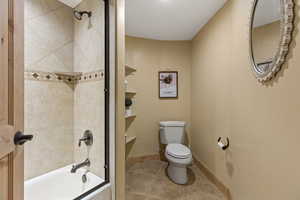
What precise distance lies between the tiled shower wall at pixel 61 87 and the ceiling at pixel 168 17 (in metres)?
0.67

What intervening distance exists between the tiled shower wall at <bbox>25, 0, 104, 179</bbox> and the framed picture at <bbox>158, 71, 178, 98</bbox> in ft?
5.14

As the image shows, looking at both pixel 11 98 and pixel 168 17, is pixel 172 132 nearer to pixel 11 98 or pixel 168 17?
pixel 168 17

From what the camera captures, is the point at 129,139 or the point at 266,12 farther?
the point at 129,139

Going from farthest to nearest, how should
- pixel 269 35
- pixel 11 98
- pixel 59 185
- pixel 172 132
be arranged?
pixel 172 132
pixel 59 185
pixel 269 35
pixel 11 98

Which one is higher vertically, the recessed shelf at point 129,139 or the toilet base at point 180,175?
the recessed shelf at point 129,139

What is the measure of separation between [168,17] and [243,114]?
1.62 m

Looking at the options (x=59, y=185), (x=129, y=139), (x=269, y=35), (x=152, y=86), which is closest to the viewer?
(x=269, y=35)

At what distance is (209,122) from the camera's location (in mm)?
2271

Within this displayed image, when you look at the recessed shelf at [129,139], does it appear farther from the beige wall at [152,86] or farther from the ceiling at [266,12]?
the ceiling at [266,12]

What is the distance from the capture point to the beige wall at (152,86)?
285 centimetres

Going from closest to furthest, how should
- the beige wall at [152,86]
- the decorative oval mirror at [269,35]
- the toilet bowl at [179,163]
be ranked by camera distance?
the decorative oval mirror at [269,35] < the toilet bowl at [179,163] < the beige wall at [152,86]

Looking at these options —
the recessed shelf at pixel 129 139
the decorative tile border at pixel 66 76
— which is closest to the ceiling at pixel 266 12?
the decorative tile border at pixel 66 76

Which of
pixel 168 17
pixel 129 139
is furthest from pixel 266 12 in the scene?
pixel 129 139

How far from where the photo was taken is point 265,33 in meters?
1.17
